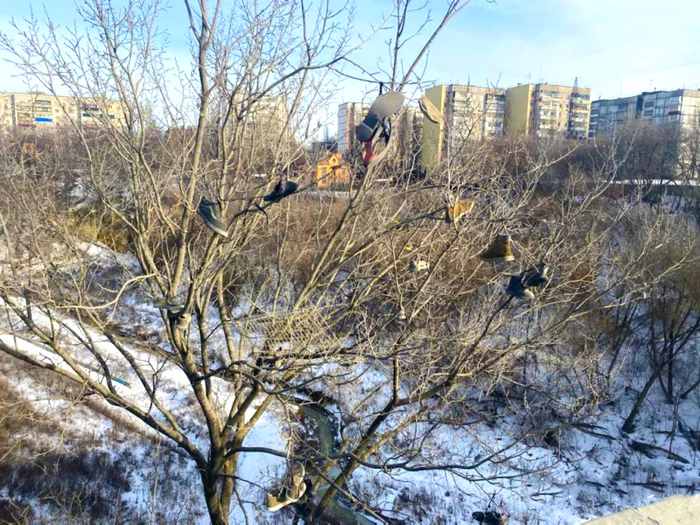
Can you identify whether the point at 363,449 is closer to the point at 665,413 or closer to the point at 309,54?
the point at 309,54

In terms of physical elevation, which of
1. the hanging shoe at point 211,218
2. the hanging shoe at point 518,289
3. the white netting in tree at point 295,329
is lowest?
the white netting in tree at point 295,329

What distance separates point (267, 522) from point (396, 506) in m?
2.07

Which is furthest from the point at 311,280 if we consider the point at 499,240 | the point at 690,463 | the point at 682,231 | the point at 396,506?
the point at 690,463

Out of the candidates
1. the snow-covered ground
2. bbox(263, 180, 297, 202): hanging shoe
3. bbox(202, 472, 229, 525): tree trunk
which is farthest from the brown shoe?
the snow-covered ground

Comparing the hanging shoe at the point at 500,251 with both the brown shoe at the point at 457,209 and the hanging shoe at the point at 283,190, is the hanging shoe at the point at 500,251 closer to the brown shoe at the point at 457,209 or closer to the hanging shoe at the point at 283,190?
the brown shoe at the point at 457,209

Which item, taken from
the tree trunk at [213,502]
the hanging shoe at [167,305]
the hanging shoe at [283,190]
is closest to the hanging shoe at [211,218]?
the hanging shoe at [283,190]

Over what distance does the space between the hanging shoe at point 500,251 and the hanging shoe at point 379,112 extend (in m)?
1.16

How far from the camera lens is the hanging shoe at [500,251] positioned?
3139mm

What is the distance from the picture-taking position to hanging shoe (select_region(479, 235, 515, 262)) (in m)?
3.14

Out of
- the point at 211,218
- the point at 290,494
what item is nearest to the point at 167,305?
the point at 211,218

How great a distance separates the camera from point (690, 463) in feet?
29.9

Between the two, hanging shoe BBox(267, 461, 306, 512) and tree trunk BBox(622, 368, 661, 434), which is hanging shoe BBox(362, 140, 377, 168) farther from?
tree trunk BBox(622, 368, 661, 434)

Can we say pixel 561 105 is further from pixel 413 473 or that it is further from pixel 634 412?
pixel 413 473

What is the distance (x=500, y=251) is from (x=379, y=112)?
1.24 meters
